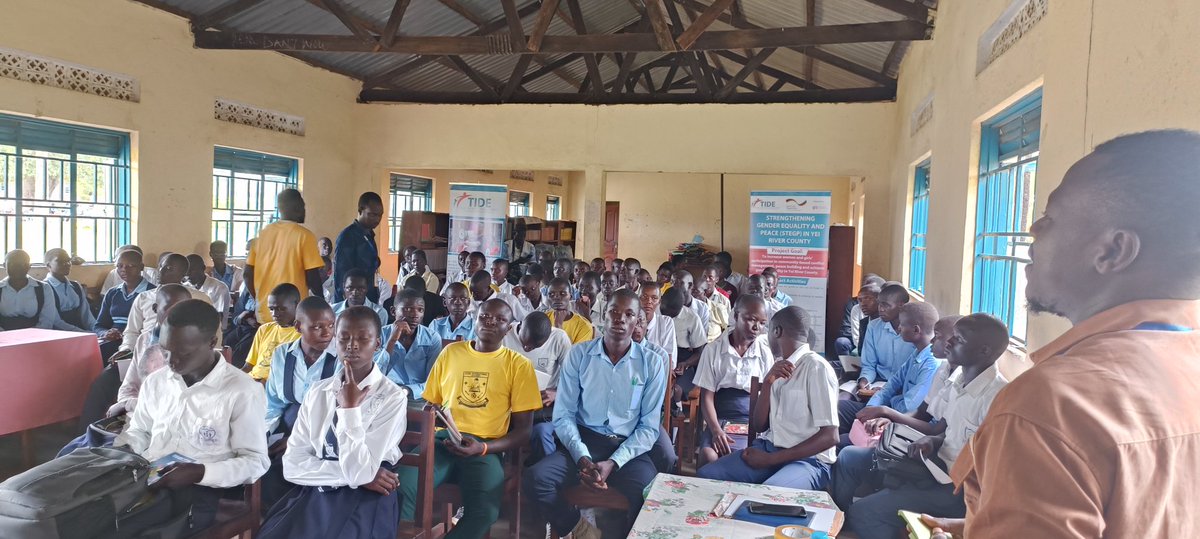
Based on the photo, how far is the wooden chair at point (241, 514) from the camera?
8.02 ft

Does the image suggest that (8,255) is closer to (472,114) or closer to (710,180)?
(472,114)

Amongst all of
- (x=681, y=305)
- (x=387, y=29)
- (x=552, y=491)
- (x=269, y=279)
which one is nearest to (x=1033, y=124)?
(x=681, y=305)

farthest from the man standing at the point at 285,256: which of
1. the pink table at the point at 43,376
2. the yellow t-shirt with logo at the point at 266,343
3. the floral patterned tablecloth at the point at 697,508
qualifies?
the floral patterned tablecloth at the point at 697,508

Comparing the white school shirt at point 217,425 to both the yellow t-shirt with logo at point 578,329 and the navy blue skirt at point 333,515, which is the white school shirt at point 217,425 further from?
the yellow t-shirt with logo at point 578,329

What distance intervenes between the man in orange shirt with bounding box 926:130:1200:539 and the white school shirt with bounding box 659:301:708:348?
446 cm

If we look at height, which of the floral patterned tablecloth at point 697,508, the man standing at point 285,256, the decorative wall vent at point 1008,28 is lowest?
the floral patterned tablecloth at point 697,508

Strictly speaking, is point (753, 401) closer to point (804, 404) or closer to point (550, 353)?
point (804, 404)

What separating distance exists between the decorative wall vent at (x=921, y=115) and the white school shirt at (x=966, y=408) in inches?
145

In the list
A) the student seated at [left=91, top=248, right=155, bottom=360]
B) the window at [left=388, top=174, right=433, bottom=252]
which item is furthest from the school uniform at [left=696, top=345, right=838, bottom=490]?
the window at [left=388, top=174, right=433, bottom=252]

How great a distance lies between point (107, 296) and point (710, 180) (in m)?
10.7

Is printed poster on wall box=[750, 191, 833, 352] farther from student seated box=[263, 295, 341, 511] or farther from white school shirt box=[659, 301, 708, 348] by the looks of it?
student seated box=[263, 295, 341, 511]

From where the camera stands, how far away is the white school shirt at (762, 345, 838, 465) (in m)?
2.98

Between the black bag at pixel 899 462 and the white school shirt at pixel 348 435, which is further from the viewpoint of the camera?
the black bag at pixel 899 462

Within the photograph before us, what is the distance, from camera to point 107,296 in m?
5.20
